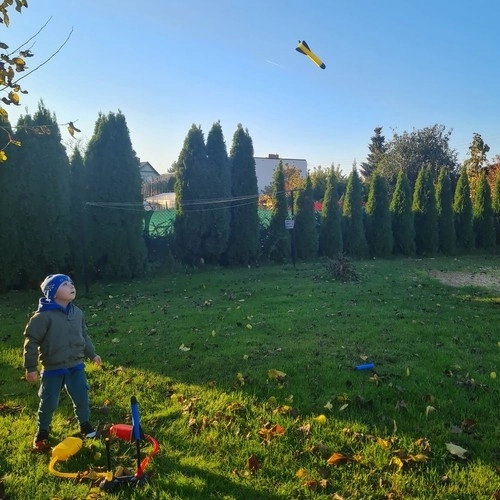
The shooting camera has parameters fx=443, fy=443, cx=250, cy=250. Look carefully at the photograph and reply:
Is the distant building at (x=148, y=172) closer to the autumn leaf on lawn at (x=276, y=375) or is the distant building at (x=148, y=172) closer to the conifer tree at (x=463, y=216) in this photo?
the conifer tree at (x=463, y=216)

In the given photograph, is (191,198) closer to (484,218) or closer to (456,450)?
(456,450)

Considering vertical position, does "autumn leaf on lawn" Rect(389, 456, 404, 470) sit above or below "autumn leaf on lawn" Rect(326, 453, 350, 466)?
below

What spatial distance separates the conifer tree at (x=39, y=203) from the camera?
1067cm

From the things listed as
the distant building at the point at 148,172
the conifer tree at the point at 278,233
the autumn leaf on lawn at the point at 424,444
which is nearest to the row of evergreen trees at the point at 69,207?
the conifer tree at the point at 278,233

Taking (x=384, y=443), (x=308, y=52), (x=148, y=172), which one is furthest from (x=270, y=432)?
(x=148, y=172)

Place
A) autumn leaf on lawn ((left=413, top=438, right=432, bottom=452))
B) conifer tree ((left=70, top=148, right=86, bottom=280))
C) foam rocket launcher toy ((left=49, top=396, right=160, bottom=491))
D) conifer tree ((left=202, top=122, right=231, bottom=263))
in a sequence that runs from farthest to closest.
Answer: conifer tree ((left=202, top=122, right=231, bottom=263)) → conifer tree ((left=70, top=148, right=86, bottom=280)) → autumn leaf on lawn ((left=413, top=438, right=432, bottom=452)) → foam rocket launcher toy ((left=49, top=396, right=160, bottom=491))

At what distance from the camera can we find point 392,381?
4.03 meters

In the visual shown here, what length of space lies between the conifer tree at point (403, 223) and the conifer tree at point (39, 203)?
13.8 meters

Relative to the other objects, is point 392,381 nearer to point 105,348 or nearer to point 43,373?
point 43,373

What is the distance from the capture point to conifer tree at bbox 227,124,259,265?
1568 cm

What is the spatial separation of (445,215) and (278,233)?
337 inches

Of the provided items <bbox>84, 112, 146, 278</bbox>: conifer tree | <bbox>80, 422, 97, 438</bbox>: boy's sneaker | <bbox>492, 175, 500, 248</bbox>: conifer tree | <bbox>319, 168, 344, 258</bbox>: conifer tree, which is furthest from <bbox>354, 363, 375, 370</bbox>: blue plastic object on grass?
<bbox>492, 175, 500, 248</bbox>: conifer tree

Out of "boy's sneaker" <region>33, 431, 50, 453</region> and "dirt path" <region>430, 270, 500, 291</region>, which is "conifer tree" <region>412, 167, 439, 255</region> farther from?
A: "boy's sneaker" <region>33, 431, 50, 453</region>

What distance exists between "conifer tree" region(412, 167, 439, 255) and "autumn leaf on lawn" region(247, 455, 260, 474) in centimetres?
1858
